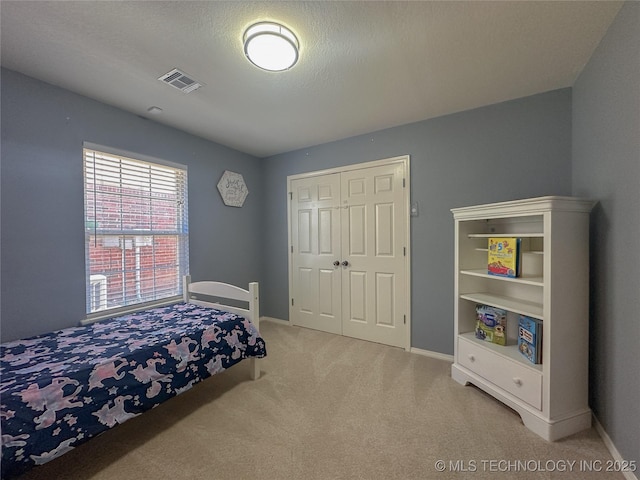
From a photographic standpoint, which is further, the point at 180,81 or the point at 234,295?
the point at 234,295

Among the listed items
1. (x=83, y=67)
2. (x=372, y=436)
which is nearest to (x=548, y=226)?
(x=372, y=436)

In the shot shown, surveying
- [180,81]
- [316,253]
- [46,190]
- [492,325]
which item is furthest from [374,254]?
[46,190]

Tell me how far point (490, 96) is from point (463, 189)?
2.57 ft

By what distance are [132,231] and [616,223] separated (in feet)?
11.6

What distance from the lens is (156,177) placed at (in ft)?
9.00

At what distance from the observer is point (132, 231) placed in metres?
2.54

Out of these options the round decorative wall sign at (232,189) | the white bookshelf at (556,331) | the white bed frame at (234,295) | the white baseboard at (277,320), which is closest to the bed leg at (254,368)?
the white bed frame at (234,295)

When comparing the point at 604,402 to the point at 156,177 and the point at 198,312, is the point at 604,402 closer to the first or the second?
the point at 198,312

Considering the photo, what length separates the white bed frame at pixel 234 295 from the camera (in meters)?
2.33

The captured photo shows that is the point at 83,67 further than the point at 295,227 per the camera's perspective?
No

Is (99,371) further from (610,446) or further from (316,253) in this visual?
(610,446)

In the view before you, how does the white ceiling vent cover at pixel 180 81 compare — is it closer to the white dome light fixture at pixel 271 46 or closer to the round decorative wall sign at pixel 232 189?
the white dome light fixture at pixel 271 46

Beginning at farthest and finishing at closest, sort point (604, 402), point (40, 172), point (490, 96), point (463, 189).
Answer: point (463, 189) → point (490, 96) → point (40, 172) → point (604, 402)

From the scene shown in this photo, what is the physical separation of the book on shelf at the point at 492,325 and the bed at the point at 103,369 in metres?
1.83
